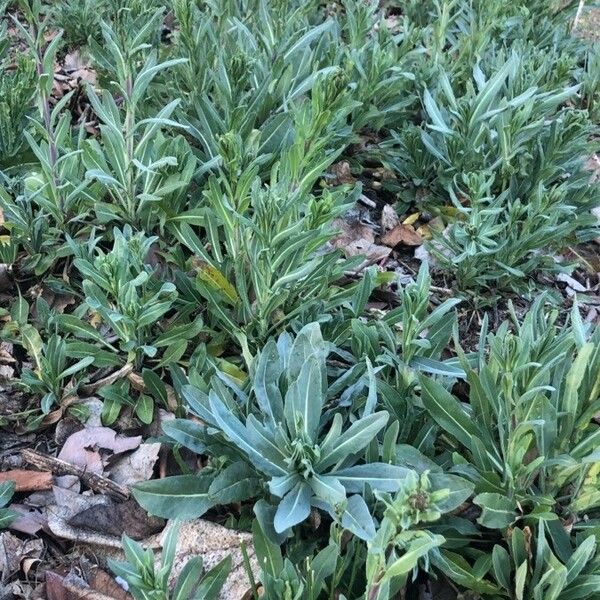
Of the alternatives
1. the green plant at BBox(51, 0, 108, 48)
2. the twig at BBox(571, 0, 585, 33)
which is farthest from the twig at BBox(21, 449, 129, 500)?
the twig at BBox(571, 0, 585, 33)

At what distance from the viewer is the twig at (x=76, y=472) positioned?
2.12 m

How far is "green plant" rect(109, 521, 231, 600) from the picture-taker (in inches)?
63.2

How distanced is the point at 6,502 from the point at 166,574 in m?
0.66

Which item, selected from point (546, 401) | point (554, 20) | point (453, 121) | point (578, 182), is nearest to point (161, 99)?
point (453, 121)

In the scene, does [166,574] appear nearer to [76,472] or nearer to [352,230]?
[76,472]

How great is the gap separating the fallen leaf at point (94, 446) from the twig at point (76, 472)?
0.03 meters

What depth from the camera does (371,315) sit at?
263 cm

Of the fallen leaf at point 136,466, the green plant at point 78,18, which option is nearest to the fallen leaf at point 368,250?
the fallen leaf at point 136,466

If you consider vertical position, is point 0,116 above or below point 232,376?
above

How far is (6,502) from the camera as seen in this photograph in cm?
200

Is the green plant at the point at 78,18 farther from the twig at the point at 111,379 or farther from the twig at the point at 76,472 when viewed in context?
the twig at the point at 76,472

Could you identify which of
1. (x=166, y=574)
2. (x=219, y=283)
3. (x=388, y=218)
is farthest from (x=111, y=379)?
(x=388, y=218)

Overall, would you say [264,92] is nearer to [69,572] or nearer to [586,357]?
[586,357]

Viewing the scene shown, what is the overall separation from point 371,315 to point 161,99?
1.44 m
